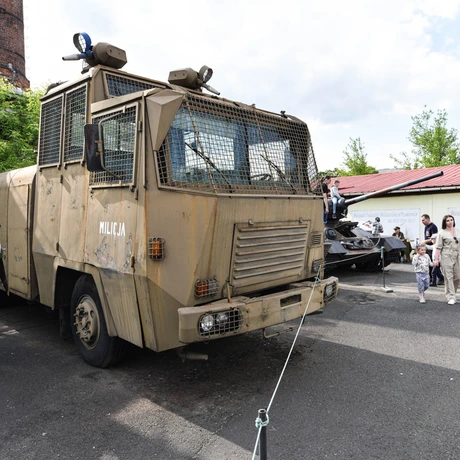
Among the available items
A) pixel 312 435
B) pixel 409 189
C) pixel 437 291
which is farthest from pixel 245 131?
pixel 409 189

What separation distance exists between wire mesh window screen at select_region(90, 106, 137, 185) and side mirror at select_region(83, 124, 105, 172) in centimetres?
11

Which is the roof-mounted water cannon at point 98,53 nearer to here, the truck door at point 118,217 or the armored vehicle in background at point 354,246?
the truck door at point 118,217

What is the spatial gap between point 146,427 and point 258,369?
152cm

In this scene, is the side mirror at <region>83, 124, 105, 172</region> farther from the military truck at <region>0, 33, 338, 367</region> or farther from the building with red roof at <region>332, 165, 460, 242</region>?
the building with red roof at <region>332, 165, 460, 242</region>

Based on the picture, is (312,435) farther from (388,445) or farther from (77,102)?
(77,102)

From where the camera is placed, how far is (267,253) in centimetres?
422

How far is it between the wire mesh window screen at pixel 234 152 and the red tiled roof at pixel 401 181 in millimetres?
13045

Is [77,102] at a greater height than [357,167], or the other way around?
[357,167]

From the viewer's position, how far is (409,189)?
55.4ft

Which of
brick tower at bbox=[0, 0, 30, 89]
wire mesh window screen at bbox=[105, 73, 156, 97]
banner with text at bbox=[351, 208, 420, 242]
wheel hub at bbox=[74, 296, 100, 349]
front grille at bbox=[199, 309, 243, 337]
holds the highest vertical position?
brick tower at bbox=[0, 0, 30, 89]

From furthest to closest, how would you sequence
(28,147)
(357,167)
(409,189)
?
(357,167) → (409,189) → (28,147)

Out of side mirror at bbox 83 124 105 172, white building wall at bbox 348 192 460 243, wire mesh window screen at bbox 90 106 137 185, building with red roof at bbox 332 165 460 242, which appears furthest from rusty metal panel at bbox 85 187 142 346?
white building wall at bbox 348 192 460 243

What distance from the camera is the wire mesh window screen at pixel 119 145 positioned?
3.64 metres

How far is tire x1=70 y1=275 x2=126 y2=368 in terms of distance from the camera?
4250mm
